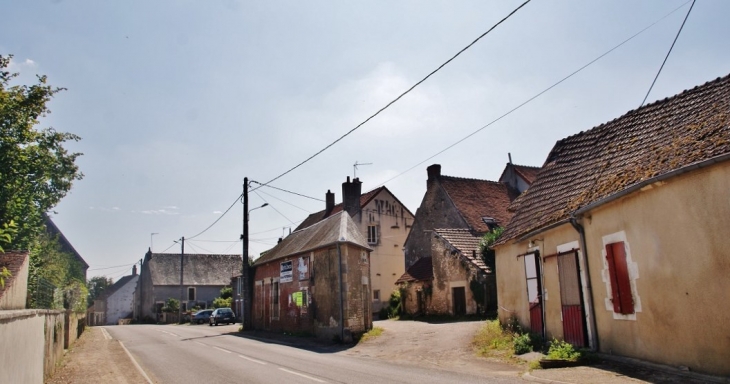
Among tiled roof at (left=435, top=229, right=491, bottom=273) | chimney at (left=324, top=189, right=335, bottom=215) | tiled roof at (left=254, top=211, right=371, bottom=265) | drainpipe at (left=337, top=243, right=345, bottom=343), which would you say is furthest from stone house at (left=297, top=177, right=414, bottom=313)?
drainpipe at (left=337, top=243, right=345, bottom=343)

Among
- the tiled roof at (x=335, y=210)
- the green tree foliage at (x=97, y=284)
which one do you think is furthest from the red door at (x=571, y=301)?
the green tree foliage at (x=97, y=284)

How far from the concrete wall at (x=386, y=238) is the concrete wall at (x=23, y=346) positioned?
93.4 feet

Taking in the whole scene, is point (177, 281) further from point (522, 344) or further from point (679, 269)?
point (679, 269)

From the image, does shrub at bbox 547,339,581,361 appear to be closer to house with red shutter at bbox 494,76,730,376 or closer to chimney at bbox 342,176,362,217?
house with red shutter at bbox 494,76,730,376

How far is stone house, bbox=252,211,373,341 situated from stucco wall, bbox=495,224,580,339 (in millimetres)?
6699

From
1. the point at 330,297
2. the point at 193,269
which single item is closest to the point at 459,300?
the point at 330,297

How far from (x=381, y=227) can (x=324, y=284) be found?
1908 centimetres

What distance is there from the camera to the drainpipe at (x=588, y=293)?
11200 mm

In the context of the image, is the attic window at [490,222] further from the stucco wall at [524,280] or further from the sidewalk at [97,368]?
the sidewalk at [97,368]

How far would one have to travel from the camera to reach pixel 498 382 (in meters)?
8.83

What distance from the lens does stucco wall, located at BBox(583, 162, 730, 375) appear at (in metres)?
7.70

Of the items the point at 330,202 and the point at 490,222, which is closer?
the point at 490,222

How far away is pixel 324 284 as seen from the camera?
71.5 feet

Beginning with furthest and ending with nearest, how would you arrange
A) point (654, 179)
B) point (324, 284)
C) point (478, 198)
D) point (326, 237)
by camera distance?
point (478, 198) → point (326, 237) → point (324, 284) → point (654, 179)
